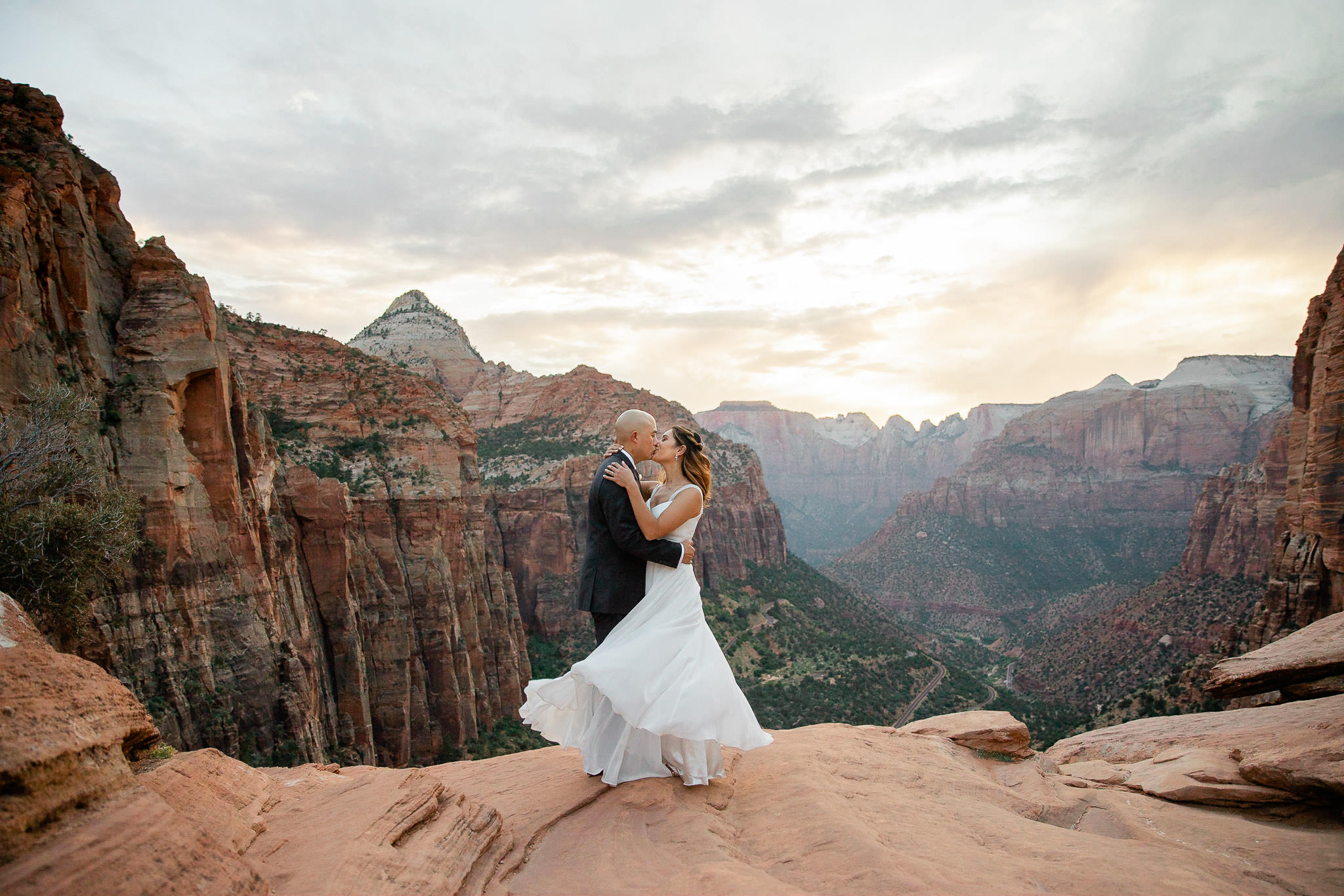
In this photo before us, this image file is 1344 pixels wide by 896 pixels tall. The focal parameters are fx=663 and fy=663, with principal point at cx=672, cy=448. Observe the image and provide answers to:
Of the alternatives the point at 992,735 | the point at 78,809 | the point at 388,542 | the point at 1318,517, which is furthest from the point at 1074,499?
the point at 78,809

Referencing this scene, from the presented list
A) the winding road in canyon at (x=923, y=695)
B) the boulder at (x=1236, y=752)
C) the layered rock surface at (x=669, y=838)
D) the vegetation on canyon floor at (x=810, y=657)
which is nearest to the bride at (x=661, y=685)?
the layered rock surface at (x=669, y=838)

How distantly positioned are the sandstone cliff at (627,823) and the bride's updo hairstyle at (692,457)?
2.61 m

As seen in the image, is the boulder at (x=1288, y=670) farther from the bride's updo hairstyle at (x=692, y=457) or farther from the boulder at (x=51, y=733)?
the boulder at (x=51, y=733)

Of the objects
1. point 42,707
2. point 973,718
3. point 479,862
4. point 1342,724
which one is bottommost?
point 973,718

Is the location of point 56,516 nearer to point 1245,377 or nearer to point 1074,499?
point 1074,499

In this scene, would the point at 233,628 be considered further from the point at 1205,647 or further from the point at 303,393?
the point at 1205,647

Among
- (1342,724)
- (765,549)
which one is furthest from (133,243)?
(765,549)

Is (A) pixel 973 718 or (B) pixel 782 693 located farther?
(B) pixel 782 693

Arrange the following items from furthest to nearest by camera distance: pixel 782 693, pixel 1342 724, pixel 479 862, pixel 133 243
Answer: pixel 782 693 → pixel 133 243 → pixel 1342 724 → pixel 479 862

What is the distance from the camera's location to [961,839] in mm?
4855

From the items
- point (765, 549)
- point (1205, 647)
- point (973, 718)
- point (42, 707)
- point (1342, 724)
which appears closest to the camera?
point (42, 707)

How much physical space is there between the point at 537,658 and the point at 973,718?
115 feet

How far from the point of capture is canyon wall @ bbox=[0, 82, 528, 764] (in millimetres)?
11312

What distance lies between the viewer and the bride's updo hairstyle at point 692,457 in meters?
6.01
